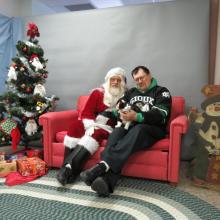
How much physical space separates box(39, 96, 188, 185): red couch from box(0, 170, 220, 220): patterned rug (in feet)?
0.37

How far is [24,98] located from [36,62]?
0.44m

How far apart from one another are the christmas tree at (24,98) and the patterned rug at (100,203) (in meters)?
0.80

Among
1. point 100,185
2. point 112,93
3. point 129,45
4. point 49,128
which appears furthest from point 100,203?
point 129,45

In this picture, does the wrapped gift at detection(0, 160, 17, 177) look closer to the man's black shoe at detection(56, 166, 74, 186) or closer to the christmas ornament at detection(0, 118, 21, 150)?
the christmas ornament at detection(0, 118, 21, 150)

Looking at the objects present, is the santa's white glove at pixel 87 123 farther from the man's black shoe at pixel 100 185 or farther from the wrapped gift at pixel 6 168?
the wrapped gift at pixel 6 168

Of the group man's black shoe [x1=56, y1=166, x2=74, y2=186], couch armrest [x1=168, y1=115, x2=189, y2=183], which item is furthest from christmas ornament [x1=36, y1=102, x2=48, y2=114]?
couch armrest [x1=168, y1=115, x2=189, y2=183]

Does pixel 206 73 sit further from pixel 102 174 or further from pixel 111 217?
pixel 111 217

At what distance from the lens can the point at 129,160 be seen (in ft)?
6.89

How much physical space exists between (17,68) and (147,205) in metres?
2.05

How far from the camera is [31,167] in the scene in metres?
2.27

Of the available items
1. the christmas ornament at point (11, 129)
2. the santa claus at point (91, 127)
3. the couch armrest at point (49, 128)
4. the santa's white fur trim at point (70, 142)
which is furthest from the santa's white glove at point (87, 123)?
the christmas ornament at point (11, 129)

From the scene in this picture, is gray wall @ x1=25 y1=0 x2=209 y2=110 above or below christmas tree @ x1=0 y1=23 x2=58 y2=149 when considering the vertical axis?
above

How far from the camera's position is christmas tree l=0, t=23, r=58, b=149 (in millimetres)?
2770

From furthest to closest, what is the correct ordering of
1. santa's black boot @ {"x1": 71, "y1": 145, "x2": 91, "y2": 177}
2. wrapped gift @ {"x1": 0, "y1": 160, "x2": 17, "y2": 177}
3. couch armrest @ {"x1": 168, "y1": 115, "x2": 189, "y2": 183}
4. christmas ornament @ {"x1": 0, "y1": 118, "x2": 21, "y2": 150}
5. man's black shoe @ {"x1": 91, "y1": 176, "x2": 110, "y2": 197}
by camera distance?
christmas ornament @ {"x1": 0, "y1": 118, "x2": 21, "y2": 150}, wrapped gift @ {"x1": 0, "y1": 160, "x2": 17, "y2": 177}, santa's black boot @ {"x1": 71, "y1": 145, "x2": 91, "y2": 177}, couch armrest @ {"x1": 168, "y1": 115, "x2": 189, "y2": 183}, man's black shoe @ {"x1": 91, "y1": 176, "x2": 110, "y2": 197}
